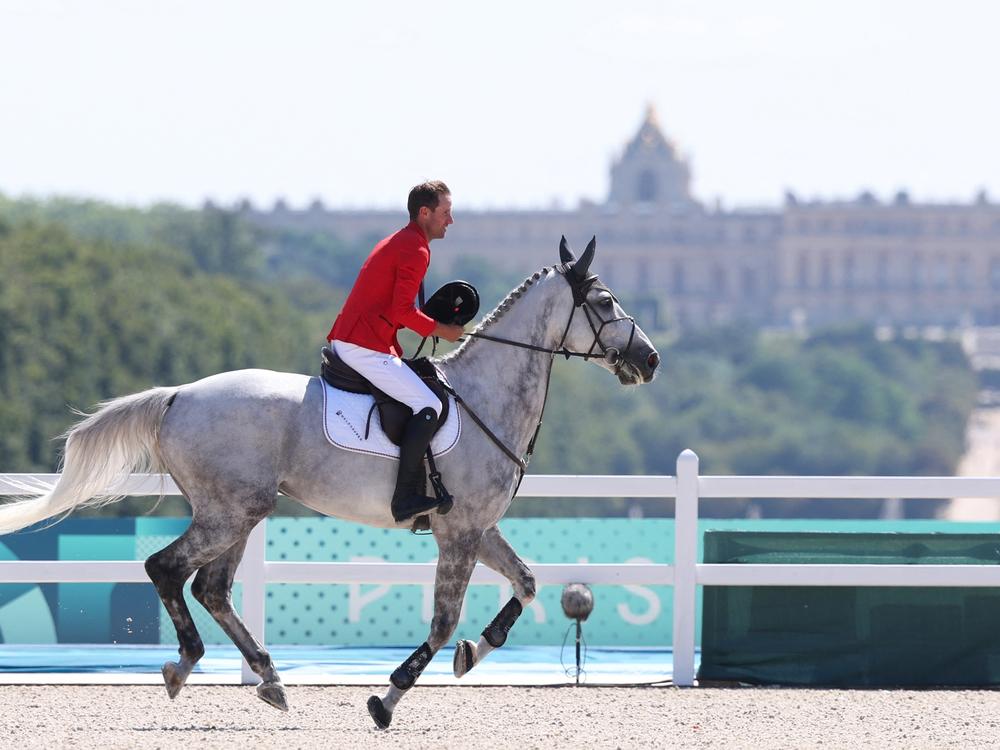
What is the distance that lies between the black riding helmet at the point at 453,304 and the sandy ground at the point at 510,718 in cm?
223

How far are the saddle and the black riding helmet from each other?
10.5 inches

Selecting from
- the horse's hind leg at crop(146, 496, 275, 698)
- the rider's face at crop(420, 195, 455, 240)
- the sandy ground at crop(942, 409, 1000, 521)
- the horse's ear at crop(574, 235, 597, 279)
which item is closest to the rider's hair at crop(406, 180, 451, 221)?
the rider's face at crop(420, 195, 455, 240)

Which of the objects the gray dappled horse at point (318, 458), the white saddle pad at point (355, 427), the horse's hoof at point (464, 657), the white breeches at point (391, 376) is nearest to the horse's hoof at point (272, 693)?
the gray dappled horse at point (318, 458)

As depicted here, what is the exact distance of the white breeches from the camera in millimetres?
11969

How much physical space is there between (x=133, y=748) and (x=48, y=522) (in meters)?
4.13

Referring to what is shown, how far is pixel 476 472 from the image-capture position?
1212cm

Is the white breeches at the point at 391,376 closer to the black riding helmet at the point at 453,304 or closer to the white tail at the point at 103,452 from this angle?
the black riding helmet at the point at 453,304

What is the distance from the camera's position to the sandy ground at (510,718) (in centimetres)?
1203

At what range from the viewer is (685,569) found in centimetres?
1498

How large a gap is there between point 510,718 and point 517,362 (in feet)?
6.85

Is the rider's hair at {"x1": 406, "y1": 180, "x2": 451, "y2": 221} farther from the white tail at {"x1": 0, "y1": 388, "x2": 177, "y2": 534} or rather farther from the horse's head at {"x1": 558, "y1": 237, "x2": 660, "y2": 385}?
the white tail at {"x1": 0, "y1": 388, "x2": 177, "y2": 534}

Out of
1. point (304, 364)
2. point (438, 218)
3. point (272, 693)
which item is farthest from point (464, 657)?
point (304, 364)

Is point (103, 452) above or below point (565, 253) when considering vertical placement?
below

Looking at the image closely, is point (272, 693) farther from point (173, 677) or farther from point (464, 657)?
point (464, 657)
